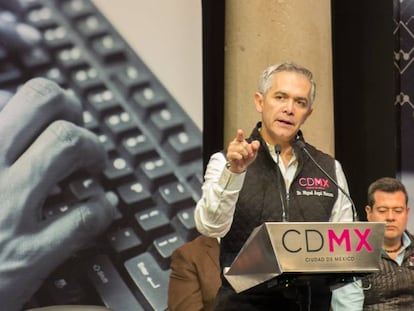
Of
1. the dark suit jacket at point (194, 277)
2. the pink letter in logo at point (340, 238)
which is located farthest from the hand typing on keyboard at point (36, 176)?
the pink letter in logo at point (340, 238)

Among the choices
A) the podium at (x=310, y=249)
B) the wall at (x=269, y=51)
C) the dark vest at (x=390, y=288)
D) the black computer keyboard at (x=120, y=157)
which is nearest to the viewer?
the podium at (x=310, y=249)

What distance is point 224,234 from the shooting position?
1684 millimetres

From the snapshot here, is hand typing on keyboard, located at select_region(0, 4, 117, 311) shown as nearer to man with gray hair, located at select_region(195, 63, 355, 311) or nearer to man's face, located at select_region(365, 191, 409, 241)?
man's face, located at select_region(365, 191, 409, 241)

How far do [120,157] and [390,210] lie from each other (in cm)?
110

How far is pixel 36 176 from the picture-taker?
2.95 m

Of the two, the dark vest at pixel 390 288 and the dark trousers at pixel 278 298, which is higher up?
the dark trousers at pixel 278 298

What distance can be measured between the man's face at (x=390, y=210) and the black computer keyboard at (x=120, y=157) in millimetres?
796

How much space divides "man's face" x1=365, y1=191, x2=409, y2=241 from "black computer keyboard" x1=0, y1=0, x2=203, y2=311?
80 cm

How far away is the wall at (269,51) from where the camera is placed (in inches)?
134

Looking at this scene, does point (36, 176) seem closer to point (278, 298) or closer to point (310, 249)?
point (278, 298)

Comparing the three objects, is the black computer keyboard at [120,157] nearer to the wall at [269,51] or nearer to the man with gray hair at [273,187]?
the wall at [269,51]

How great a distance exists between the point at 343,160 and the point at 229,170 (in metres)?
2.30

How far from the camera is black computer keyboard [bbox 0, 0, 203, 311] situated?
9.82 feet

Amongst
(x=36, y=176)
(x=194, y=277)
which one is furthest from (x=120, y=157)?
(x=194, y=277)
